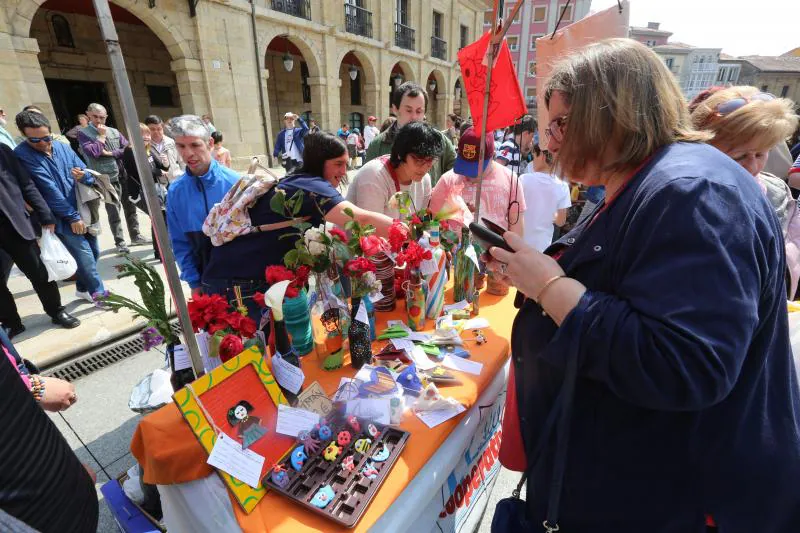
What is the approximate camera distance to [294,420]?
1198mm

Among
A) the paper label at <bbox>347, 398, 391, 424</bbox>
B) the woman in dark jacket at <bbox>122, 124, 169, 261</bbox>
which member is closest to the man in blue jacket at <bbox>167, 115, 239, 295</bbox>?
the paper label at <bbox>347, 398, 391, 424</bbox>

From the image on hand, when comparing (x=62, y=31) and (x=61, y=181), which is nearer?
(x=61, y=181)

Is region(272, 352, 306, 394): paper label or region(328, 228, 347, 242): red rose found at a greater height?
region(328, 228, 347, 242): red rose

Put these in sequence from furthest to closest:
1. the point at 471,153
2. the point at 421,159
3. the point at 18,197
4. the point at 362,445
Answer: the point at 18,197 → the point at 471,153 → the point at 421,159 → the point at 362,445

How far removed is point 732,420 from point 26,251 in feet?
15.0

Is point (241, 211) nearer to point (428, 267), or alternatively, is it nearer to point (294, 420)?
point (428, 267)

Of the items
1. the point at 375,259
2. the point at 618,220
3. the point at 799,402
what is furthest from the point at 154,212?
the point at 799,402

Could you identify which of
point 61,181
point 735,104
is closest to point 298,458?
point 735,104

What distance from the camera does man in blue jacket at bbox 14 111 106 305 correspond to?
327 centimetres

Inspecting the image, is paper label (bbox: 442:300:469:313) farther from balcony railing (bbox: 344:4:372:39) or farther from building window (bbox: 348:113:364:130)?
building window (bbox: 348:113:364:130)

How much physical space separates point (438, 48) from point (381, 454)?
21.8 meters

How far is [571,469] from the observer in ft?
3.30

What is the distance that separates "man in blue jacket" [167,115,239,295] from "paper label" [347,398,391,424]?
154 centimetres

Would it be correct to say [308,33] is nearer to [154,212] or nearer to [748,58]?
[154,212]
